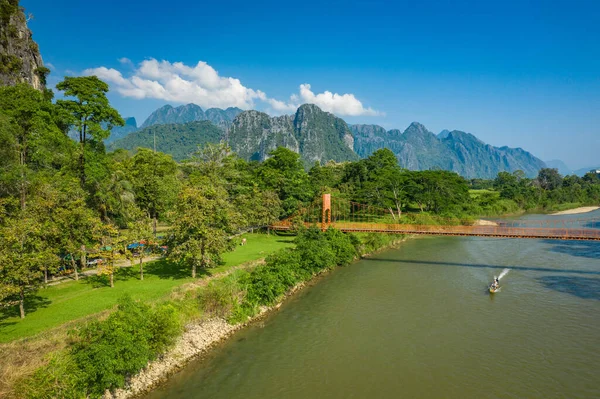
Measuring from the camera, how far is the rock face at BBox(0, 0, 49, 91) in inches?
1150

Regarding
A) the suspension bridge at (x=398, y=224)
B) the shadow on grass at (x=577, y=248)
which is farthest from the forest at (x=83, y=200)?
the shadow on grass at (x=577, y=248)

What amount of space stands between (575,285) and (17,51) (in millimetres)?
49322

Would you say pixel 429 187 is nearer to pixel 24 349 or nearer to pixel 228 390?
pixel 228 390

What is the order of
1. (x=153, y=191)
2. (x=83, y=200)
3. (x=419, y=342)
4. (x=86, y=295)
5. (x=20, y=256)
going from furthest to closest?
(x=153, y=191) → (x=83, y=200) → (x=86, y=295) → (x=419, y=342) → (x=20, y=256)

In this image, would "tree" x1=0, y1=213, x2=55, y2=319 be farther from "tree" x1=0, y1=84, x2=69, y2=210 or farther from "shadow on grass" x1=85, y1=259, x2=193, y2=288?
"tree" x1=0, y1=84, x2=69, y2=210

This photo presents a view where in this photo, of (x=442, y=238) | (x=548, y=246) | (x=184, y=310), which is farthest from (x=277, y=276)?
(x=548, y=246)

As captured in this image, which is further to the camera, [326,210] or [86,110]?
[326,210]

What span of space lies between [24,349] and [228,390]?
678 centimetres

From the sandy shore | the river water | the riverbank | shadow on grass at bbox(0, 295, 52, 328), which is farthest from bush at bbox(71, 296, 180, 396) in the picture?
the sandy shore

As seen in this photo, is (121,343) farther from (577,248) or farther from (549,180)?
(549,180)

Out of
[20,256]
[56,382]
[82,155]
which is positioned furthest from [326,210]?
[56,382]

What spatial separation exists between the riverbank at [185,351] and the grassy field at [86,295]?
2.58 metres

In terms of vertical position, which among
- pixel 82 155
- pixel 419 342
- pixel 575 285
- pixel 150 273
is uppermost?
pixel 82 155

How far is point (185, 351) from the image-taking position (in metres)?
14.0
